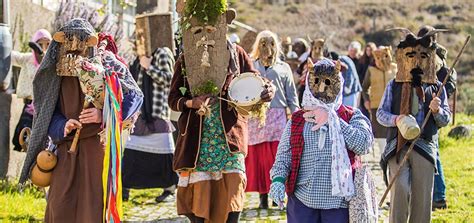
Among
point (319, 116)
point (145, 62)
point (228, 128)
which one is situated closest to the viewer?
point (319, 116)

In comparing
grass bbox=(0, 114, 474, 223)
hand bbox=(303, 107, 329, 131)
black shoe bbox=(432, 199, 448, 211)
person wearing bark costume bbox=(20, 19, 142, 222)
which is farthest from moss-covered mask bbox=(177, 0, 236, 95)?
black shoe bbox=(432, 199, 448, 211)

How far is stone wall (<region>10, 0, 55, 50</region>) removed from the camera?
11.6 m

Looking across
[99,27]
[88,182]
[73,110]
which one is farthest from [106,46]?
[99,27]

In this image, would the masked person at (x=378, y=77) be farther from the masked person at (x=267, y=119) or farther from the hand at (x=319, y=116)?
the hand at (x=319, y=116)

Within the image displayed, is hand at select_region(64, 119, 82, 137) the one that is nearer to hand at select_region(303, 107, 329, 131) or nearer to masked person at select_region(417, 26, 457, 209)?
hand at select_region(303, 107, 329, 131)

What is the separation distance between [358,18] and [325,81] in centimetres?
4833

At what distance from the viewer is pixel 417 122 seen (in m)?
7.70

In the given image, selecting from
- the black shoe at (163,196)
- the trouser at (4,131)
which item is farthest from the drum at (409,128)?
the trouser at (4,131)

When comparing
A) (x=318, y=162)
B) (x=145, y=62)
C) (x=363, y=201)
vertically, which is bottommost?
(x=363, y=201)

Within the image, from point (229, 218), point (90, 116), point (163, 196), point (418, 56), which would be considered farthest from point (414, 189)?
point (163, 196)

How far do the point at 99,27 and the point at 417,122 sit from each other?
582 centimetres

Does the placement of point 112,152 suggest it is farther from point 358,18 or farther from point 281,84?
point 358,18

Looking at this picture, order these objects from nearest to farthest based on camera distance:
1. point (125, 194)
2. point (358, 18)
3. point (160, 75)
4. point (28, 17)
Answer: point (160, 75) → point (125, 194) → point (28, 17) → point (358, 18)

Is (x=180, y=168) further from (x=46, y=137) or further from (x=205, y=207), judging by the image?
(x=46, y=137)
